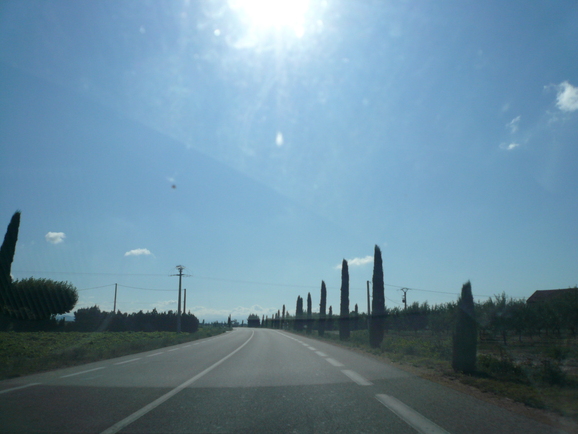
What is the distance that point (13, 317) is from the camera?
39594 millimetres

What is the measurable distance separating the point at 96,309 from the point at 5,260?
118ft

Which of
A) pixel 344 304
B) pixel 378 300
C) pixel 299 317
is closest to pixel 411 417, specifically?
pixel 378 300

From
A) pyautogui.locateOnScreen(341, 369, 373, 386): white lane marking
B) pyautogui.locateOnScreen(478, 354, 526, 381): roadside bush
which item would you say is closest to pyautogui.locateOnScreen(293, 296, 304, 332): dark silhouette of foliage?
pyautogui.locateOnScreen(478, 354, 526, 381): roadside bush

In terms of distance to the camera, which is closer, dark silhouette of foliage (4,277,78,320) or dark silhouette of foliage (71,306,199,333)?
dark silhouette of foliage (4,277,78,320)

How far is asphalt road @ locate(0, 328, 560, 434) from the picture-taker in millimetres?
4883

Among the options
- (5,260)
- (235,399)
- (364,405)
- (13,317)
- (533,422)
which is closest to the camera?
Answer: (533,422)

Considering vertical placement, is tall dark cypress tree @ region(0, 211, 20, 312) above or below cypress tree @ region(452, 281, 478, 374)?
above

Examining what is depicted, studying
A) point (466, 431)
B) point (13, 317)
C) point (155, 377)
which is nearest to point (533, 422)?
point (466, 431)

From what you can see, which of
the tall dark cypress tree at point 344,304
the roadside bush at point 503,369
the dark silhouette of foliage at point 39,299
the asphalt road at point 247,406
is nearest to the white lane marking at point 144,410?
the asphalt road at point 247,406

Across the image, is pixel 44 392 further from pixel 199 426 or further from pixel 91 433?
pixel 199 426

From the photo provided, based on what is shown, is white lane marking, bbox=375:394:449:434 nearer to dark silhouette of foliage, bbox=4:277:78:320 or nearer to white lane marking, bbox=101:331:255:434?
white lane marking, bbox=101:331:255:434

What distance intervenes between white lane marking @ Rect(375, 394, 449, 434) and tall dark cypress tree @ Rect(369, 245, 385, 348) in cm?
2297

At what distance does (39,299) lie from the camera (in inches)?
1868

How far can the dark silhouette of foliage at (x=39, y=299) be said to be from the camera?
4047cm
